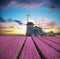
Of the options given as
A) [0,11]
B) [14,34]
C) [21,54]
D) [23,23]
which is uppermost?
[0,11]

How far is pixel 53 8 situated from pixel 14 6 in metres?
0.48

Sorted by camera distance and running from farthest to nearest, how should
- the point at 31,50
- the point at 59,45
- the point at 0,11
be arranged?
the point at 0,11 < the point at 59,45 < the point at 31,50

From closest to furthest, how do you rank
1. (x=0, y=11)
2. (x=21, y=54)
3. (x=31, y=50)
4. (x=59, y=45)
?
(x=21, y=54)
(x=31, y=50)
(x=59, y=45)
(x=0, y=11)

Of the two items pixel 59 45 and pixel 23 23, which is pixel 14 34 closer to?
pixel 23 23

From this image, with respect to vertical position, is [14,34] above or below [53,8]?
below

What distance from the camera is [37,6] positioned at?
5.65 feet

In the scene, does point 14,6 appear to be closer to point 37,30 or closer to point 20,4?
point 20,4

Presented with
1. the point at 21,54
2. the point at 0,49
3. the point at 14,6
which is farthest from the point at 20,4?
the point at 21,54

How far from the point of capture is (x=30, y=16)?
1.71m

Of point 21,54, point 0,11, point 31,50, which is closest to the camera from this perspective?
point 21,54

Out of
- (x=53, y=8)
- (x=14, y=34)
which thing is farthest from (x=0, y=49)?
(x=53, y=8)

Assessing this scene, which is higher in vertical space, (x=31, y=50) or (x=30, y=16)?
(x=30, y=16)

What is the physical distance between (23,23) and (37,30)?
194 millimetres

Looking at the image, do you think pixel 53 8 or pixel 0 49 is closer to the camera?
pixel 0 49
